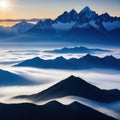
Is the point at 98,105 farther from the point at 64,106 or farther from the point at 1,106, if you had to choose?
the point at 1,106

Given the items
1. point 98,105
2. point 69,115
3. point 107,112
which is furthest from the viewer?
point 98,105

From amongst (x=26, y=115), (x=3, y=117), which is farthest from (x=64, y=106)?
(x=3, y=117)

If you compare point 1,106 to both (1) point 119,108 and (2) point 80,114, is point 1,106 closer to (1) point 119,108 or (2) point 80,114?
(2) point 80,114

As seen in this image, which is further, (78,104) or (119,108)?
(119,108)

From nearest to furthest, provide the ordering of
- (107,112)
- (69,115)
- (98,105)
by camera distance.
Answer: (69,115), (107,112), (98,105)

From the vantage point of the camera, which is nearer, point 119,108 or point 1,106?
point 1,106

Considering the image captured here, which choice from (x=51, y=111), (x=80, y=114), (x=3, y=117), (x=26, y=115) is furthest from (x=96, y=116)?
(x=3, y=117)
